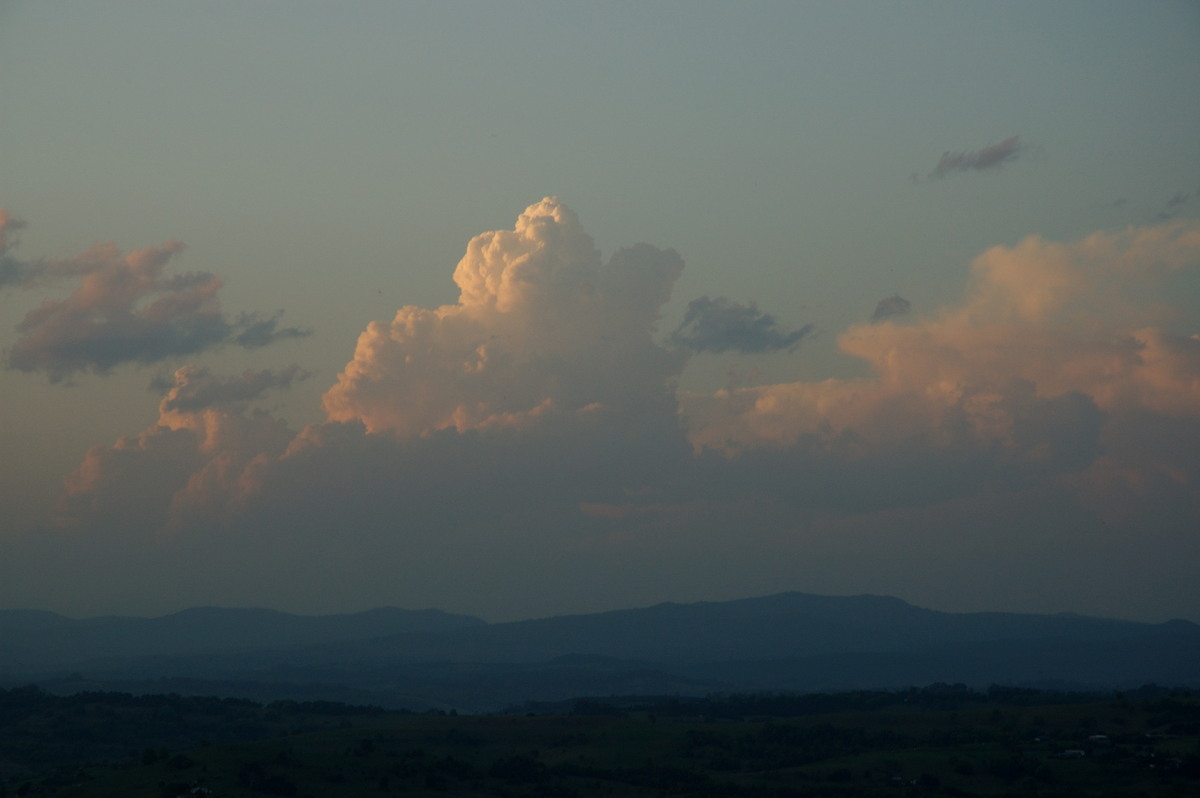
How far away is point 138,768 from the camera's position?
9356 cm

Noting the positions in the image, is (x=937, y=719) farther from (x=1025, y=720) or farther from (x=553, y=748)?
(x=553, y=748)

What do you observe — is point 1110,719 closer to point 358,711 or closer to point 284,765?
point 284,765

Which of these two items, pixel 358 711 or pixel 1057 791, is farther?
pixel 358 711

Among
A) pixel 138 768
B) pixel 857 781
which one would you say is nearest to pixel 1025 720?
pixel 857 781

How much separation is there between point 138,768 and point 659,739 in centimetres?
4871

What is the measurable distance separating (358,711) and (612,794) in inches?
3340

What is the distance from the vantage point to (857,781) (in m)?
96.2

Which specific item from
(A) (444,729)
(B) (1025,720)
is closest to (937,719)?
(B) (1025,720)

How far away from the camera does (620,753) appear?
373ft

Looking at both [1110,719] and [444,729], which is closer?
[1110,719]

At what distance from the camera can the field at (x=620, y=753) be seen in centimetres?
8981

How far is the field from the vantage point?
89.8m

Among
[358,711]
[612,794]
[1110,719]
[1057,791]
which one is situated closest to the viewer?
[1057,791]

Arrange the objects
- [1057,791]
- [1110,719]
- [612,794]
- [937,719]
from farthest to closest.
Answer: [937,719], [1110,719], [612,794], [1057,791]
